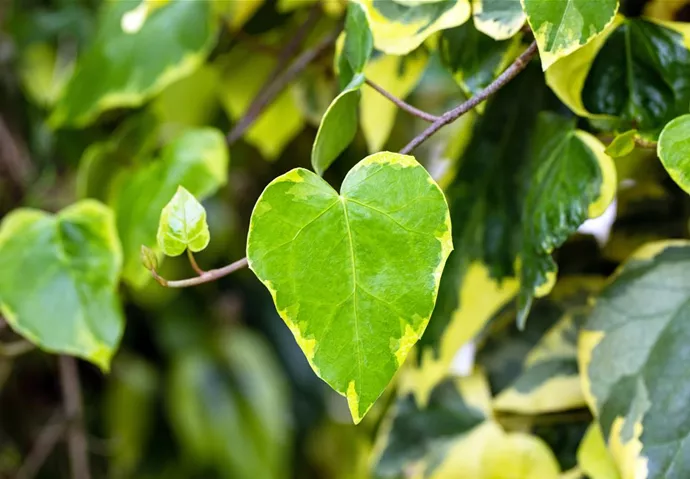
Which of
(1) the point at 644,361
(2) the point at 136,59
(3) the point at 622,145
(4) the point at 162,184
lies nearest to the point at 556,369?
(1) the point at 644,361

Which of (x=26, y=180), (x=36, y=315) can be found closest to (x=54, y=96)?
(x=26, y=180)

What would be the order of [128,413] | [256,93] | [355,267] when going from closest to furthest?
[355,267] < [256,93] < [128,413]

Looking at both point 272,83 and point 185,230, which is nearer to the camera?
point 185,230

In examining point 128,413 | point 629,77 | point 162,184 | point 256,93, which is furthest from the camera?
point 128,413

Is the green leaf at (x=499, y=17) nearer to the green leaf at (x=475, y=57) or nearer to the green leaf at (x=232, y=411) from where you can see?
the green leaf at (x=475, y=57)

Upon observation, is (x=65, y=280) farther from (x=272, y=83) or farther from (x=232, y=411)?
(x=232, y=411)

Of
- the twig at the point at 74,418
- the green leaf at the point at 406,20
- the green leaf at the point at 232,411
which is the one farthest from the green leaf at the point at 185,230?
the green leaf at the point at 232,411
